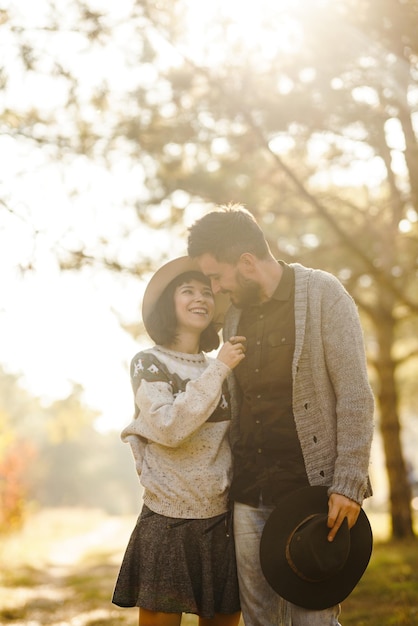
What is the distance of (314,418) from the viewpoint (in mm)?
3084

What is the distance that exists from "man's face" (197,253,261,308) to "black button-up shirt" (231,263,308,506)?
0.10m

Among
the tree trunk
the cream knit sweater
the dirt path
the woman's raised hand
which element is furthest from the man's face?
the tree trunk

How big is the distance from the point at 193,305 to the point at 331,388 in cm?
80

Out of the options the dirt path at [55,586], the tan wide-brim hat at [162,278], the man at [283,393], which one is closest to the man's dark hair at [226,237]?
the man at [283,393]

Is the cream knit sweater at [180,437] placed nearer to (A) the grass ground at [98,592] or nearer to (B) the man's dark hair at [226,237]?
(B) the man's dark hair at [226,237]

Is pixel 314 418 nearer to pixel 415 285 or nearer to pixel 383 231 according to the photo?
pixel 383 231

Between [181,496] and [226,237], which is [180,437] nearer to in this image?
[181,496]

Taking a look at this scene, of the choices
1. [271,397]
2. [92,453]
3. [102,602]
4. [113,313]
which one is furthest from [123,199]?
[92,453]

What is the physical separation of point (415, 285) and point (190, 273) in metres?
9.64

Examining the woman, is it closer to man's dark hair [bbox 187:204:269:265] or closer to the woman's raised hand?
the woman's raised hand

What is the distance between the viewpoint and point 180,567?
312cm

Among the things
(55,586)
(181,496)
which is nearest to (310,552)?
(181,496)

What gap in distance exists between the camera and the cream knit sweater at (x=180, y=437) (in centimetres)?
308

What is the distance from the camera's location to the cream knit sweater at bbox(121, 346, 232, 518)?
10.1 ft
